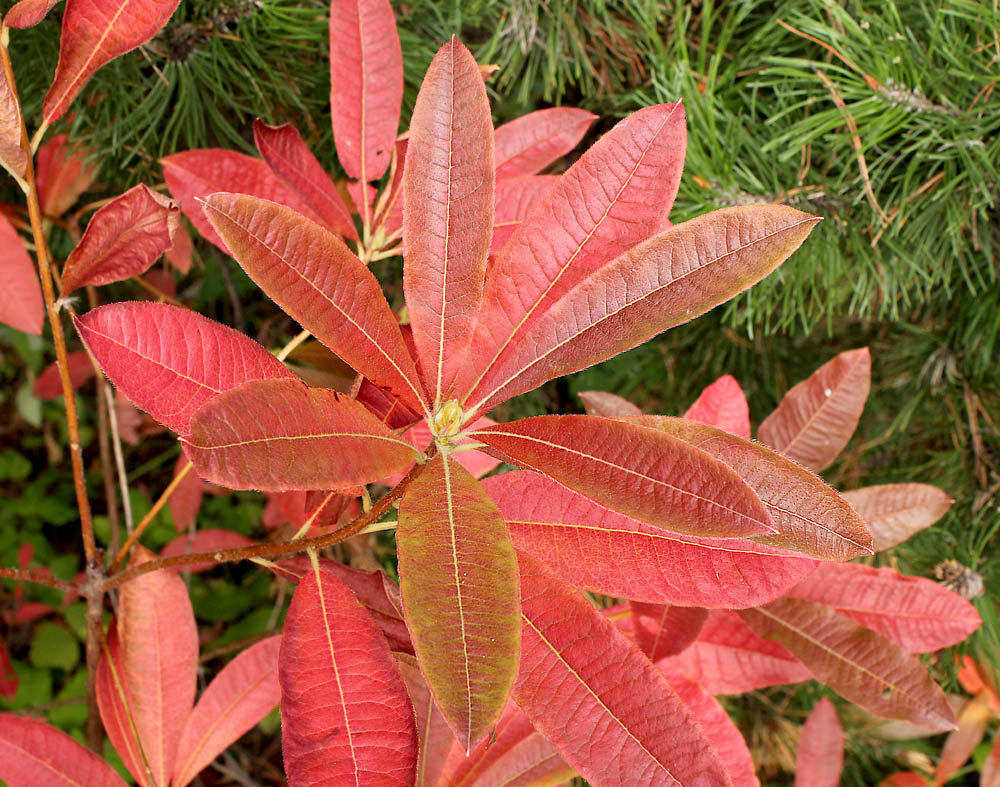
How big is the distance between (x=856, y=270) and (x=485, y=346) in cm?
63

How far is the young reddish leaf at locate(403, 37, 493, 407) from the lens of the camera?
0.45 metres

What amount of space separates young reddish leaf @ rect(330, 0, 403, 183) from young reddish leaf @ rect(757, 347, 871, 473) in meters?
0.45

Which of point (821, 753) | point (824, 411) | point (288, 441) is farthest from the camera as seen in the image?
point (821, 753)

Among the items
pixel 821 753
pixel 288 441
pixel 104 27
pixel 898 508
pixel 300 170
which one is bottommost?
pixel 821 753

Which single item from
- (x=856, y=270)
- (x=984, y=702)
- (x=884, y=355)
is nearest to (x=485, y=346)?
(x=856, y=270)

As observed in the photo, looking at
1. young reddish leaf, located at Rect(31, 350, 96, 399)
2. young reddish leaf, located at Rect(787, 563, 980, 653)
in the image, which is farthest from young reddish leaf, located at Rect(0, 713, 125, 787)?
young reddish leaf, located at Rect(31, 350, 96, 399)

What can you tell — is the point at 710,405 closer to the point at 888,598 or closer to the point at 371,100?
the point at 888,598

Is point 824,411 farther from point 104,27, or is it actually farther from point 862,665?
point 104,27

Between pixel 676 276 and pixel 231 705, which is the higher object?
pixel 676 276

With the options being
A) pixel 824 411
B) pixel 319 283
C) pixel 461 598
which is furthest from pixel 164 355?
pixel 824 411

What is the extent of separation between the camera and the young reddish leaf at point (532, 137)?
2.23 ft

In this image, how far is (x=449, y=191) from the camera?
45 cm

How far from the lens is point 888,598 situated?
2.31 ft

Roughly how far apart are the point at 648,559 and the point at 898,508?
0.38 meters
